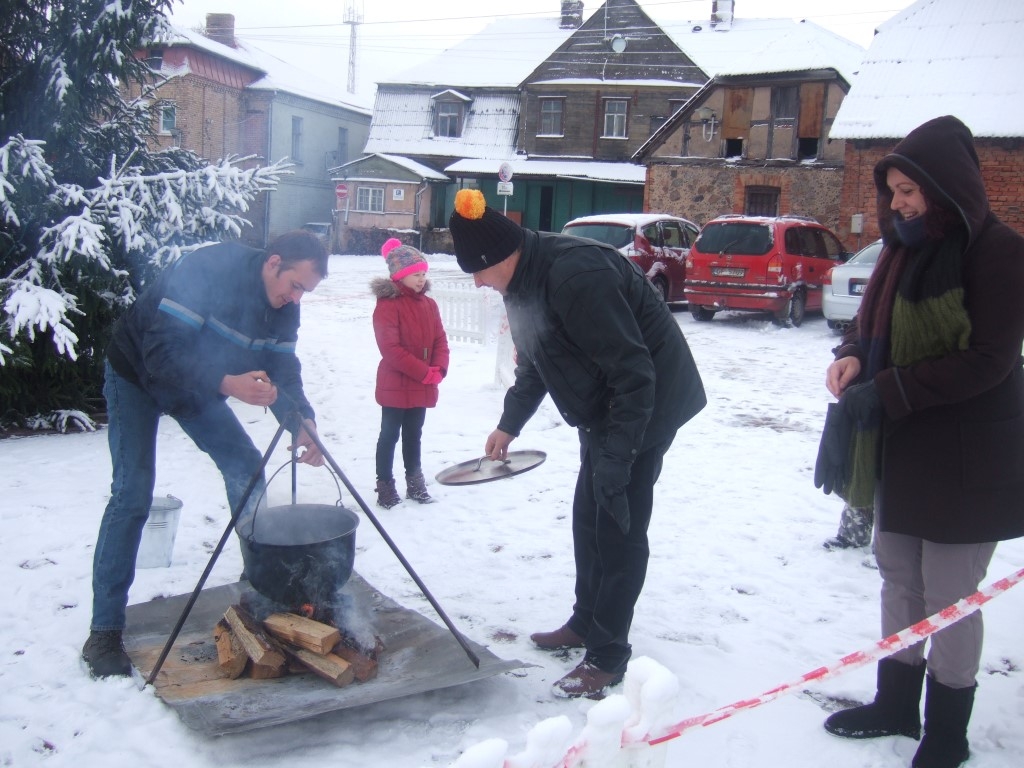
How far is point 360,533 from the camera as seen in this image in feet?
16.9

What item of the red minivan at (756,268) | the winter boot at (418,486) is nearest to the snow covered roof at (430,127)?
the red minivan at (756,268)

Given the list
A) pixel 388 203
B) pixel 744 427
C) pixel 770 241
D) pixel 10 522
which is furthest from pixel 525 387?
pixel 388 203

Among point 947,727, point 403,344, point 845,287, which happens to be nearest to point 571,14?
point 845,287

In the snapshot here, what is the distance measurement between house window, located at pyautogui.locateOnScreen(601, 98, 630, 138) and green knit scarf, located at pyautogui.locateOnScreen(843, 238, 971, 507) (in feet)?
106

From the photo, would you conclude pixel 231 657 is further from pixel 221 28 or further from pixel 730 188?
pixel 221 28

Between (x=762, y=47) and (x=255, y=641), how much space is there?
3184 centimetres

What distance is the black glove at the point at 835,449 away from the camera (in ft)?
9.87

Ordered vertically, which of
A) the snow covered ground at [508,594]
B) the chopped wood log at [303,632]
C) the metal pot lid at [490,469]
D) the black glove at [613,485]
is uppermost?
the black glove at [613,485]

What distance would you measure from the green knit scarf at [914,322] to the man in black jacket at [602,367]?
65 centimetres

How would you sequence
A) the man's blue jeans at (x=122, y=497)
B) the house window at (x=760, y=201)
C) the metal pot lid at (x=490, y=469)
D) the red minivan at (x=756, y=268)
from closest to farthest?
the man's blue jeans at (x=122, y=497), the metal pot lid at (x=490, y=469), the red minivan at (x=756, y=268), the house window at (x=760, y=201)

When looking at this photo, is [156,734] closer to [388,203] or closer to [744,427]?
[744,427]

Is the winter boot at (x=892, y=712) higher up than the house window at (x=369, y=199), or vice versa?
the house window at (x=369, y=199)

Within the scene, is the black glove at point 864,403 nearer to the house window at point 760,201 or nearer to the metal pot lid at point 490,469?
the metal pot lid at point 490,469

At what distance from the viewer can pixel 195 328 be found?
134 inches
